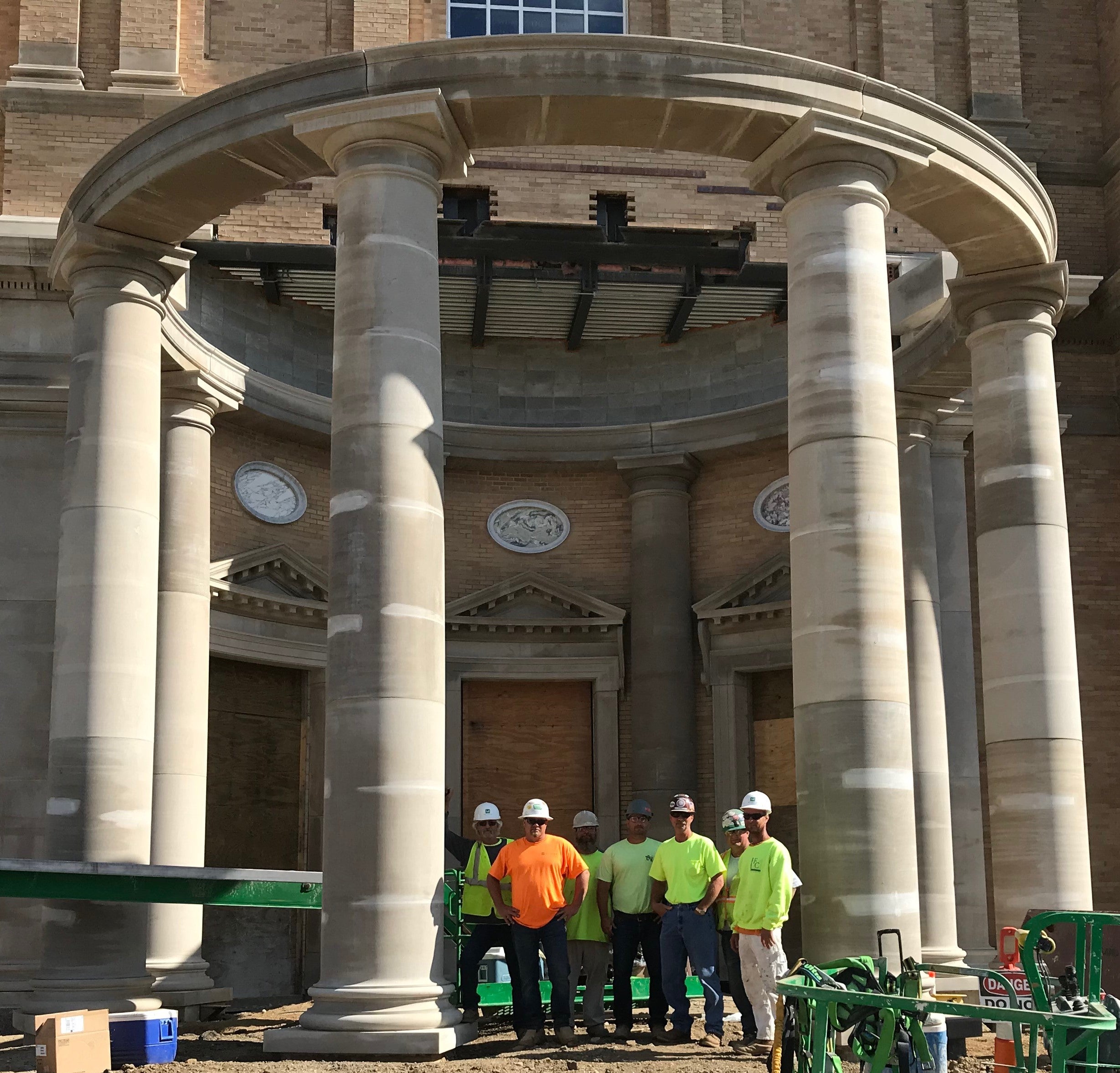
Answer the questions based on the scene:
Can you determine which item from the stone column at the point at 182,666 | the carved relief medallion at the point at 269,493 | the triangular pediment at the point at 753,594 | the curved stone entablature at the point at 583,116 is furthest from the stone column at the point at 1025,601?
the carved relief medallion at the point at 269,493

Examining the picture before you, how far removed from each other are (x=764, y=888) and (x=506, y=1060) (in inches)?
93.1

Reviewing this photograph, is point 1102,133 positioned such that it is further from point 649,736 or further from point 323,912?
point 323,912

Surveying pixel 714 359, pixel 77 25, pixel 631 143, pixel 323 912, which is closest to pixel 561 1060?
pixel 323 912

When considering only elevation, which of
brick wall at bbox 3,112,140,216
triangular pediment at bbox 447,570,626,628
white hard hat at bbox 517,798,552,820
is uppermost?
brick wall at bbox 3,112,140,216

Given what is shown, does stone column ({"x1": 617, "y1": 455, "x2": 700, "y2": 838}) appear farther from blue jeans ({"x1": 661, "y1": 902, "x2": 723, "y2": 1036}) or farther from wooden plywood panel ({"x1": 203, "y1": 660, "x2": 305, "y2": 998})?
blue jeans ({"x1": 661, "y1": 902, "x2": 723, "y2": 1036})

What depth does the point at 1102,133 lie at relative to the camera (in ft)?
77.8

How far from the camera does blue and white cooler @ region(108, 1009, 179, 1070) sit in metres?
12.1

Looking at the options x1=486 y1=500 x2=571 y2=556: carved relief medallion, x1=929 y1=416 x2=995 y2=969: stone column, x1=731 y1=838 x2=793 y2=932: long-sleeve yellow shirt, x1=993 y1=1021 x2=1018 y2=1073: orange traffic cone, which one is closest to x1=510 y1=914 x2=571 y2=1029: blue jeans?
x1=731 y1=838 x2=793 y2=932: long-sleeve yellow shirt

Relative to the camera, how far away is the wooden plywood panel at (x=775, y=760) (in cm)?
2286

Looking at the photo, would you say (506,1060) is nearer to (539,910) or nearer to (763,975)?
(539,910)

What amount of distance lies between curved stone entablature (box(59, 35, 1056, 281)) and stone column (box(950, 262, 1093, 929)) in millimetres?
1558

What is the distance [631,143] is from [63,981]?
9.41 m

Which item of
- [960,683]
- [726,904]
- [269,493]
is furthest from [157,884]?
[960,683]

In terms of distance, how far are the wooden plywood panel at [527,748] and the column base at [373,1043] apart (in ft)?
37.0
